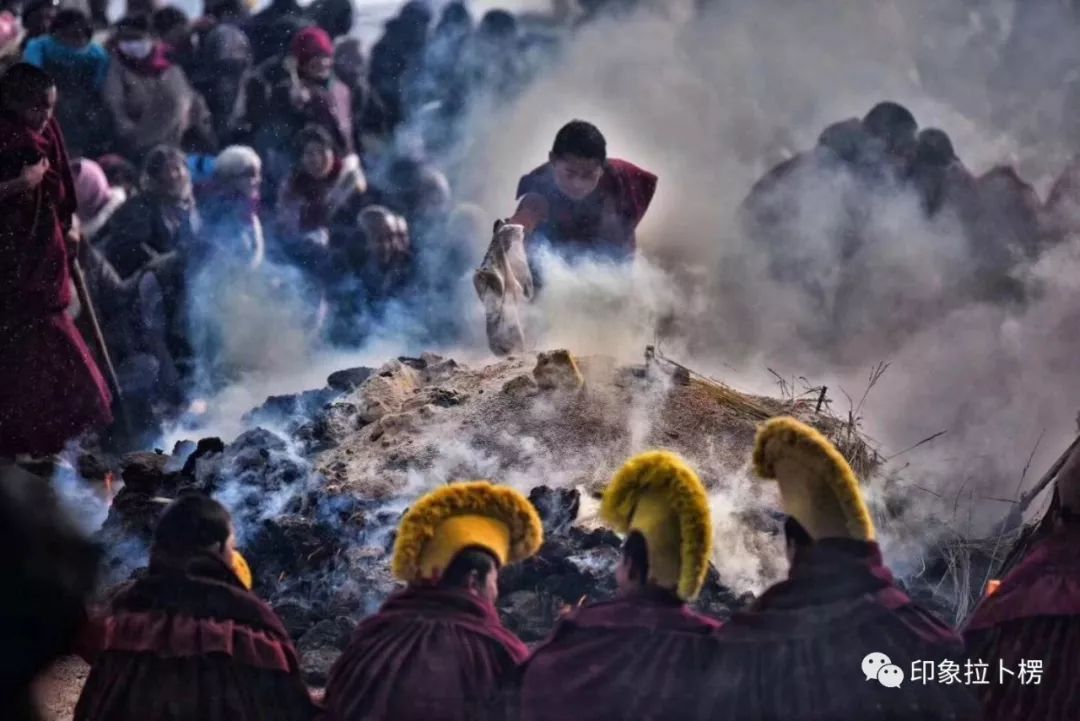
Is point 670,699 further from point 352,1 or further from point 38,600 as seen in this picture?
point 352,1

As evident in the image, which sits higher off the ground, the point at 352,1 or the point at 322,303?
the point at 352,1

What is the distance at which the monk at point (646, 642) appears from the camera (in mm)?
5516

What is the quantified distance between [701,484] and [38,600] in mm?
2452

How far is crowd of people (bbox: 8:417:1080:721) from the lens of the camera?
5.52m

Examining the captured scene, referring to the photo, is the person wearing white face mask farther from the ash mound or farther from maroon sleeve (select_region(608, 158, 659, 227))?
maroon sleeve (select_region(608, 158, 659, 227))

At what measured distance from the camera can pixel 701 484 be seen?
5.88 meters

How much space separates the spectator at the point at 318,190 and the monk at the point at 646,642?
221 cm

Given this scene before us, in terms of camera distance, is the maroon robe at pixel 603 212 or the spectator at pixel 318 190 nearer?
the maroon robe at pixel 603 212

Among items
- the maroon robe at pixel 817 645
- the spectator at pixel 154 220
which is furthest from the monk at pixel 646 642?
the spectator at pixel 154 220

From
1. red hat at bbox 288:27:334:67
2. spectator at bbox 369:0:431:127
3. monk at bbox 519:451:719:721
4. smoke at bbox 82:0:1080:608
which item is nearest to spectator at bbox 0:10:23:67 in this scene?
red hat at bbox 288:27:334:67

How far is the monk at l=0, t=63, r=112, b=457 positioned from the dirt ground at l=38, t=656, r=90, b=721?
0.88 meters

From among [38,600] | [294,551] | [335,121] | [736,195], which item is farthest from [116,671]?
[736,195]

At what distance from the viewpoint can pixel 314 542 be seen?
609cm

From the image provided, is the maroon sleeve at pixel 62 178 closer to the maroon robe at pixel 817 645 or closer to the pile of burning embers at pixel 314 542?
the pile of burning embers at pixel 314 542
